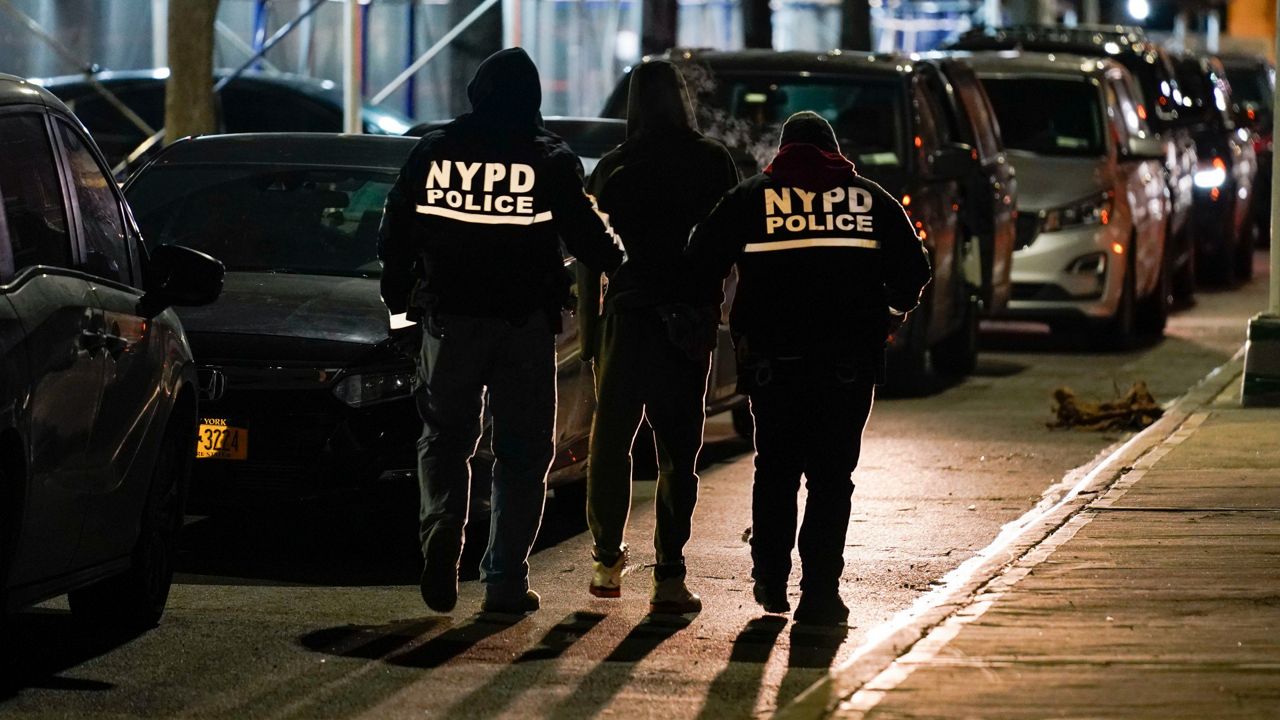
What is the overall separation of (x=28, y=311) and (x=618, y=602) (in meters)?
2.57

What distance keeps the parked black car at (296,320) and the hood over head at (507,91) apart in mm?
1232

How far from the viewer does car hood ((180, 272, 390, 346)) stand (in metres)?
8.97

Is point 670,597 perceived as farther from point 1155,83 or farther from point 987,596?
point 1155,83

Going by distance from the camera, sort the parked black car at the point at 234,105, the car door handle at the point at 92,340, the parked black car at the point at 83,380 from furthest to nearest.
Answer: the parked black car at the point at 234,105, the car door handle at the point at 92,340, the parked black car at the point at 83,380

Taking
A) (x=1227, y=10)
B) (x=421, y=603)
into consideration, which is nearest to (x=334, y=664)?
(x=421, y=603)

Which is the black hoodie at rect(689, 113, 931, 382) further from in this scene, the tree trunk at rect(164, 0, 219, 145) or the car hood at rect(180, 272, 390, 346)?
the tree trunk at rect(164, 0, 219, 145)

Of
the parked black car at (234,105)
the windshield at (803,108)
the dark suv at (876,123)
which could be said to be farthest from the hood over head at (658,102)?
the parked black car at (234,105)

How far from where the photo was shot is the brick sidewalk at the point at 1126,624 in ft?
21.6

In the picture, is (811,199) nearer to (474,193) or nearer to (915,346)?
(474,193)

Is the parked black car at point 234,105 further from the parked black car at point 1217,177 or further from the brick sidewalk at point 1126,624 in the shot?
the brick sidewalk at point 1126,624

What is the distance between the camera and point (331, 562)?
925 centimetres

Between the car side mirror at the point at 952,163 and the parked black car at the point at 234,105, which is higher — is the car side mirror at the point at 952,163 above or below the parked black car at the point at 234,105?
above

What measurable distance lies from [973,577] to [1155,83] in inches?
634

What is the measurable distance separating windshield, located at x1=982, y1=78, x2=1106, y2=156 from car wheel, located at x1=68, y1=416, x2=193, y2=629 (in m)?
11.4
